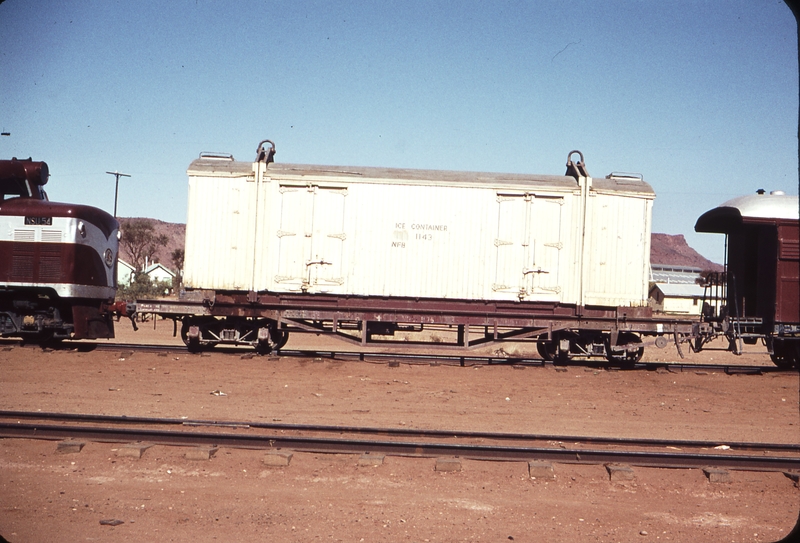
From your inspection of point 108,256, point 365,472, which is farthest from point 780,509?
point 108,256

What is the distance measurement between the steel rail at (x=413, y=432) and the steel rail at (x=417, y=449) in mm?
540

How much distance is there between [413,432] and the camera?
7.93m

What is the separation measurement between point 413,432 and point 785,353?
38.1 ft

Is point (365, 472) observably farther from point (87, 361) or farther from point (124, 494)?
point (87, 361)

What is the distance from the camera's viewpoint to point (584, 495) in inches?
246

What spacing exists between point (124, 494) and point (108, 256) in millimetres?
10064

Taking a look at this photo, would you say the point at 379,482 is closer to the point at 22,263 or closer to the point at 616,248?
the point at 616,248

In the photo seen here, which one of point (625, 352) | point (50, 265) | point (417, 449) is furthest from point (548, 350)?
point (50, 265)

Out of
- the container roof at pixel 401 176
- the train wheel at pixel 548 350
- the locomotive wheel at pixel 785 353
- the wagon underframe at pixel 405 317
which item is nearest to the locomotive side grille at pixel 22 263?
the wagon underframe at pixel 405 317

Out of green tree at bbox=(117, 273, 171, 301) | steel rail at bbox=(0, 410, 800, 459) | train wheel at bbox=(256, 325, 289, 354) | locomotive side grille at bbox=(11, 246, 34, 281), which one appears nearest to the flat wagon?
train wheel at bbox=(256, 325, 289, 354)

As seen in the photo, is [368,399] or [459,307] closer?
[368,399]

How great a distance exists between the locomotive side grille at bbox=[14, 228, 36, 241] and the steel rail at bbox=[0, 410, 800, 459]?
19.9 ft

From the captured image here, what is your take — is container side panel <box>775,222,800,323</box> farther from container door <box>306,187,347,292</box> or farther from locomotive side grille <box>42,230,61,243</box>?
locomotive side grille <box>42,230,61,243</box>

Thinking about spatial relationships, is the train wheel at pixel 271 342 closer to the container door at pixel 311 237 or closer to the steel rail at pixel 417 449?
the container door at pixel 311 237
